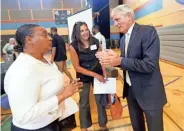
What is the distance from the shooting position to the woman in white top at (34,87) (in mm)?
1006

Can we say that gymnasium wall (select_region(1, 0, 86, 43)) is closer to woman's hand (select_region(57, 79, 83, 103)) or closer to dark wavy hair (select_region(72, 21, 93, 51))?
dark wavy hair (select_region(72, 21, 93, 51))

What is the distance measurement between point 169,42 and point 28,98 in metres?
6.40

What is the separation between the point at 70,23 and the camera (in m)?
4.10

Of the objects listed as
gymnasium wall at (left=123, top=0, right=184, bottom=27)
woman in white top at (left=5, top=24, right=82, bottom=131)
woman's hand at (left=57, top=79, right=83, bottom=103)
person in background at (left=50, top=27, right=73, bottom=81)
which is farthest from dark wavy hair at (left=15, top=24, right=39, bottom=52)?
gymnasium wall at (left=123, top=0, right=184, bottom=27)

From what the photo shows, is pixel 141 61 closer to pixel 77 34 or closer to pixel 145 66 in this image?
pixel 145 66

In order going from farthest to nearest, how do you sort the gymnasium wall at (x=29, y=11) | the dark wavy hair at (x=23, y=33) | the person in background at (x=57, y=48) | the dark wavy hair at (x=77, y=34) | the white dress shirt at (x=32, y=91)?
the gymnasium wall at (x=29, y=11), the person in background at (x=57, y=48), the dark wavy hair at (x=77, y=34), the dark wavy hair at (x=23, y=33), the white dress shirt at (x=32, y=91)

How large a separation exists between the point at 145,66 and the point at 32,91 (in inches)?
33.8

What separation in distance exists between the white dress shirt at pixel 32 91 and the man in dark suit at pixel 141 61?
49 centimetres

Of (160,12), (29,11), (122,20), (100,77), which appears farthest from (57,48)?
(29,11)

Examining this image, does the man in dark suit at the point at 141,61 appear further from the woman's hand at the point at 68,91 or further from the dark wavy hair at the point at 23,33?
the dark wavy hair at the point at 23,33

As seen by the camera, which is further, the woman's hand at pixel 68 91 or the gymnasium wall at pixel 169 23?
the gymnasium wall at pixel 169 23

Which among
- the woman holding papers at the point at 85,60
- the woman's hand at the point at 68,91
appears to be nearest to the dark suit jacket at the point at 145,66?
the woman's hand at the point at 68,91

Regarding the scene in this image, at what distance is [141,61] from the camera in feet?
4.52

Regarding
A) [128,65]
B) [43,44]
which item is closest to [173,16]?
[128,65]
